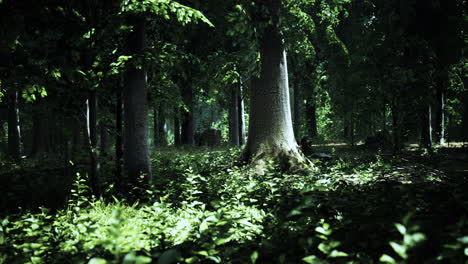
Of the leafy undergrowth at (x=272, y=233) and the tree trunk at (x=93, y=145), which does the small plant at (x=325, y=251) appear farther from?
the tree trunk at (x=93, y=145)

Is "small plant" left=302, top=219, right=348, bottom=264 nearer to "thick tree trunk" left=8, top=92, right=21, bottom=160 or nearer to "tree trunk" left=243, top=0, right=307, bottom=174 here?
"tree trunk" left=243, top=0, right=307, bottom=174

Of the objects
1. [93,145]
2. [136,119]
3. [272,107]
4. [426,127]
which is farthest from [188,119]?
[93,145]

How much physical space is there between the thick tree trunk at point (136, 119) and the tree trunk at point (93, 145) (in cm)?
119

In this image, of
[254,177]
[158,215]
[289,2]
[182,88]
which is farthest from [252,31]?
[182,88]

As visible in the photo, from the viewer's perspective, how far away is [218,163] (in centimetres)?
1033

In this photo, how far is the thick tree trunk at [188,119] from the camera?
17.7m

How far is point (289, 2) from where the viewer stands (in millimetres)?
15141

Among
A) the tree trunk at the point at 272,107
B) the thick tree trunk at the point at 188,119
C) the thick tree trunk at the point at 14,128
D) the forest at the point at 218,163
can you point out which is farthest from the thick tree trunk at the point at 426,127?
the thick tree trunk at the point at 14,128

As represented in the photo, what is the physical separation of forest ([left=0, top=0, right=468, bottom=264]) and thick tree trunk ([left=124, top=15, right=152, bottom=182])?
0.03 metres

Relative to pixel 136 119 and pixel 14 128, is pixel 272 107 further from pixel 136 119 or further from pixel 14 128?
pixel 14 128

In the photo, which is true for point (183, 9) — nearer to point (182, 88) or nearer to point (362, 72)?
point (362, 72)

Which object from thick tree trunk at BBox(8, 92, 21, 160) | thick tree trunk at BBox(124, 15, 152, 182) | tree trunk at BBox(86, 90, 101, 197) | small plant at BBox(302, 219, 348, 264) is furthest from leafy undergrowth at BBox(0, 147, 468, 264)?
thick tree trunk at BBox(8, 92, 21, 160)

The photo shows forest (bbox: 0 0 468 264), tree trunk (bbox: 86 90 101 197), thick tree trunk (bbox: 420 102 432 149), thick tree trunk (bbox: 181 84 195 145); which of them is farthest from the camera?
thick tree trunk (bbox: 181 84 195 145)

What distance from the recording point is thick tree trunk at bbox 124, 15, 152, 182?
7.23 meters
